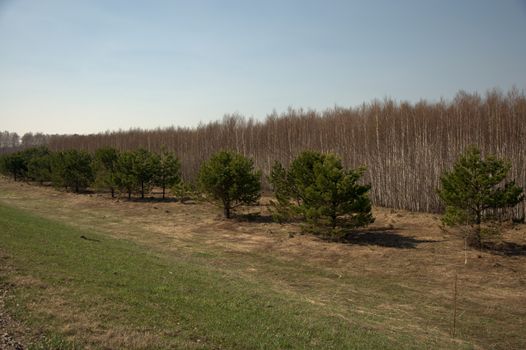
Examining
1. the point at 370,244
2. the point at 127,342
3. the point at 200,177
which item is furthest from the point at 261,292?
the point at 200,177

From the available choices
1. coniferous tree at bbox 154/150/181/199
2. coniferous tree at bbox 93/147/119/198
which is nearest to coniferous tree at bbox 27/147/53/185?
coniferous tree at bbox 93/147/119/198

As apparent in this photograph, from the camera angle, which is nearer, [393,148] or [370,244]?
[370,244]

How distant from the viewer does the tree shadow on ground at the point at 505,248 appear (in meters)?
14.1

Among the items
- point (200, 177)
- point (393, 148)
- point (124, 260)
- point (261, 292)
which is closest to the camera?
point (261, 292)

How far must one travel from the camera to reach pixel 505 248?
14.7 metres

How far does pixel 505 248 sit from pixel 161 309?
13.4 m

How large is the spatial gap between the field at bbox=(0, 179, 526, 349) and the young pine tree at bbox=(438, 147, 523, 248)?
1345 mm

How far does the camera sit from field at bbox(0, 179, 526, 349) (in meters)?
5.71

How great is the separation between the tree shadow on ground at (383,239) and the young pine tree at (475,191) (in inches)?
84.7

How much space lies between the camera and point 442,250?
14.8 metres

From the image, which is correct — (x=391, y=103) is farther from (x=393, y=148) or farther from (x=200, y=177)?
(x=200, y=177)

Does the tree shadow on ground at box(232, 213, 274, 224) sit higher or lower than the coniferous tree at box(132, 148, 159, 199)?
lower

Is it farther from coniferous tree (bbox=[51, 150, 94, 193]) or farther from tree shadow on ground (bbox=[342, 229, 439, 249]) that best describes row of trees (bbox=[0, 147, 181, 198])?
tree shadow on ground (bbox=[342, 229, 439, 249])

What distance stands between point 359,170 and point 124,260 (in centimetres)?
1028
